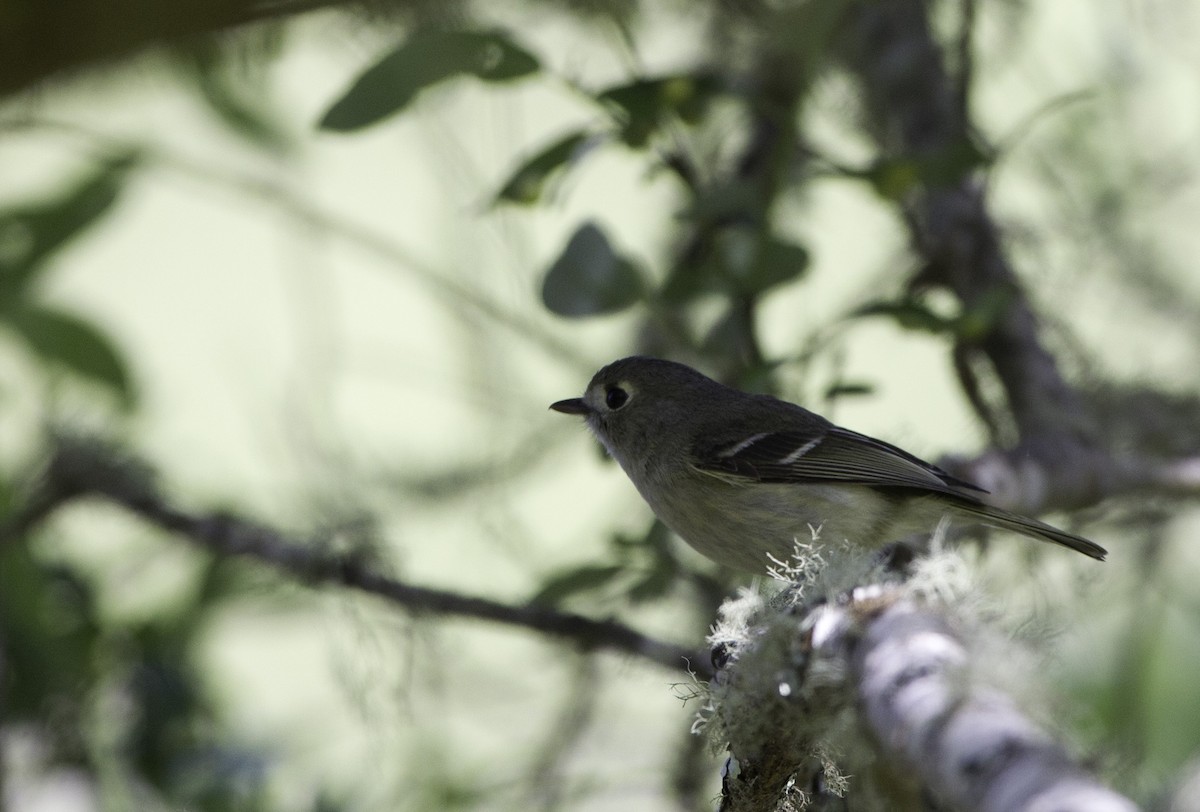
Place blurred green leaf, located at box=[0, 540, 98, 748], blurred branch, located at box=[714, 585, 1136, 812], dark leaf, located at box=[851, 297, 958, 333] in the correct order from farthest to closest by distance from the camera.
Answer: blurred green leaf, located at box=[0, 540, 98, 748]
dark leaf, located at box=[851, 297, 958, 333]
blurred branch, located at box=[714, 585, 1136, 812]

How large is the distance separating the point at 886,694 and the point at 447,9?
186cm

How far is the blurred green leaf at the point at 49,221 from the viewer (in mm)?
2211

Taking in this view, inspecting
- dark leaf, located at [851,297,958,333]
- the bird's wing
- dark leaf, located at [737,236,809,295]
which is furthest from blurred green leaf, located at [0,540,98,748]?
dark leaf, located at [851,297,958,333]

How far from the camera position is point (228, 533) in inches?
80.7

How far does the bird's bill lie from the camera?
2.41 metres

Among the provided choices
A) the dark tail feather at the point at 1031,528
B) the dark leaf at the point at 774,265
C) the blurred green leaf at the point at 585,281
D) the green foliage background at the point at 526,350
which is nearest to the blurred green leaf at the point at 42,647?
the green foliage background at the point at 526,350

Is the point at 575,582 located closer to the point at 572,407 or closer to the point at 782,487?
the point at 782,487

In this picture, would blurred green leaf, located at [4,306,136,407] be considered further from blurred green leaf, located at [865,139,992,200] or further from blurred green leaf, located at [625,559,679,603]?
blurred green leaf, located at [865,139,992,200]

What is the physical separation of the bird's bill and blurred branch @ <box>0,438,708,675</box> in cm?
57

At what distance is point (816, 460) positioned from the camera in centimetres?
214

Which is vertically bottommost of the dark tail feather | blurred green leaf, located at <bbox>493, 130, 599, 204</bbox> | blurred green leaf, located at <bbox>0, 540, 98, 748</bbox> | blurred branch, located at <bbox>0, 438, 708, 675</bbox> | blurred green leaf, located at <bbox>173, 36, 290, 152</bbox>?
blurred green leaf, located at <bbox>0, 540, 98, 748</bbox>

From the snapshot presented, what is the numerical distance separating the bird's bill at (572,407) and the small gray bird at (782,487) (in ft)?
0.49

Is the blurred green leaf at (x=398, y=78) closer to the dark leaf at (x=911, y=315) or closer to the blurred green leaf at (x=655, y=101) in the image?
Answer: the blurred green leaf at (x=655, y=101)

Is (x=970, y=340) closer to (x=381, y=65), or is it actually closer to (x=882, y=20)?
(x=882, y=20)
